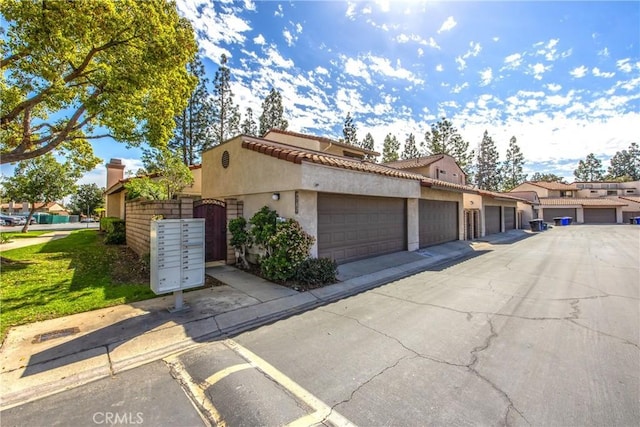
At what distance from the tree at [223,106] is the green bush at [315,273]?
82.5 ft

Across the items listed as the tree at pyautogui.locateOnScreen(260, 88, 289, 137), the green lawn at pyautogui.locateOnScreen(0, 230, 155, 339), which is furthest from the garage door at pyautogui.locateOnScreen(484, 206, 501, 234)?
the tree at pyautogui.locateOnScreen(260, 88, 289, 137)

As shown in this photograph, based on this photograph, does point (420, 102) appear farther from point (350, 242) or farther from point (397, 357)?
point (397, 357)

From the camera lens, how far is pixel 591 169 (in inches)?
2995

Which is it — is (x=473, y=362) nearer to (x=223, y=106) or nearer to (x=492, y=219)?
(x=492, y=219)

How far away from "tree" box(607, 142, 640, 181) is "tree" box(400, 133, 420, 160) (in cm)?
6914

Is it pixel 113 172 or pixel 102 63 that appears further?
pixel 113 172

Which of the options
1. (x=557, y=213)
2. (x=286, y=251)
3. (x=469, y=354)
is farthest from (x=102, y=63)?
(x=557, y=213)

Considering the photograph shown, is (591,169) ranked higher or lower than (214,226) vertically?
higher

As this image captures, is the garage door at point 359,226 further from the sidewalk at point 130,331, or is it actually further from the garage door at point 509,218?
the garage door at point 509,218

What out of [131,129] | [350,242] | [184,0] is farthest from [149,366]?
[184,0]

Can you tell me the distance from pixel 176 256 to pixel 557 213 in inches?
2124

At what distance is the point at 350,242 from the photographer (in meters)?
9.91

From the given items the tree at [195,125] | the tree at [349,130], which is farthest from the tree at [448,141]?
the tree at [195,125]

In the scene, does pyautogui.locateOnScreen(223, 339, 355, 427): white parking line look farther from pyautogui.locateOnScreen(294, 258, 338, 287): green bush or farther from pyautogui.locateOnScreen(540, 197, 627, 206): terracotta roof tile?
pyautogui.locateOnScreen(540, 197, 627, 206): terracotta roof tile
